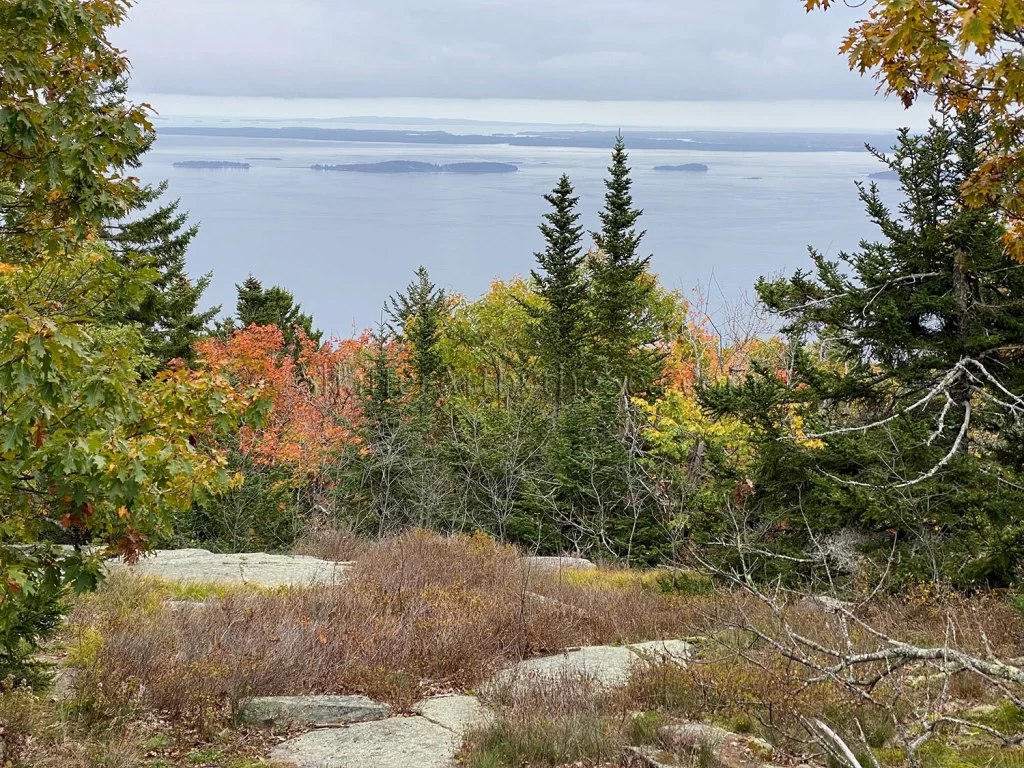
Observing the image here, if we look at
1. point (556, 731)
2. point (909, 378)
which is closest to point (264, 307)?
point (909, 378)

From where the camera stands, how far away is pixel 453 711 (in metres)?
7.47

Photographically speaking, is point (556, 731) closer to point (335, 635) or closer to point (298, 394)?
point (335, 635)

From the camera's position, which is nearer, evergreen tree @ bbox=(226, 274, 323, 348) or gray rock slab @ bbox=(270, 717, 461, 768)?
gray rock slab @ bbox=(270, 717, 461, 768)

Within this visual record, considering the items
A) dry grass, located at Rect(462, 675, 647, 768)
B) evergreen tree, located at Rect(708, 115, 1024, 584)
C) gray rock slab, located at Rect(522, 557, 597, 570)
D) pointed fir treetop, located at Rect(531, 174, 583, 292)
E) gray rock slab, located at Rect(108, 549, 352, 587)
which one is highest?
pointed fir treetop, located at Rect(531, 174, 583, 292)

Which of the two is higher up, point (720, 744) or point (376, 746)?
point (720, 744)

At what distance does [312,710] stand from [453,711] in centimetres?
121

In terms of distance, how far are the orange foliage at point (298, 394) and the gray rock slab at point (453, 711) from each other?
10.1 m

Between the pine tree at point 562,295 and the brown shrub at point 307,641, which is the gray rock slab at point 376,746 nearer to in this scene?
the brown shrub at point 307,641

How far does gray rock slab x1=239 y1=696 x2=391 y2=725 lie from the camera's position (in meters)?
7.00

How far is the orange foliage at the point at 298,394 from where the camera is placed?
2825 cm

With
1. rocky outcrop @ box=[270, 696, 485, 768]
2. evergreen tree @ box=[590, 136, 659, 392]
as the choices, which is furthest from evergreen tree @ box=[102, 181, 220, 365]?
rocky outcrop @ box=[270, 696, 485, 768]

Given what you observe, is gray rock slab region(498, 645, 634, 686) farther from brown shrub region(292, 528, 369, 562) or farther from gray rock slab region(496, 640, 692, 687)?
brown shrub region(292, 528, 369, 562)

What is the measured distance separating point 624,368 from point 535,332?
4.79 meters

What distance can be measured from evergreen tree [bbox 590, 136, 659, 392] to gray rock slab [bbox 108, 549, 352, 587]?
84.4 feet
